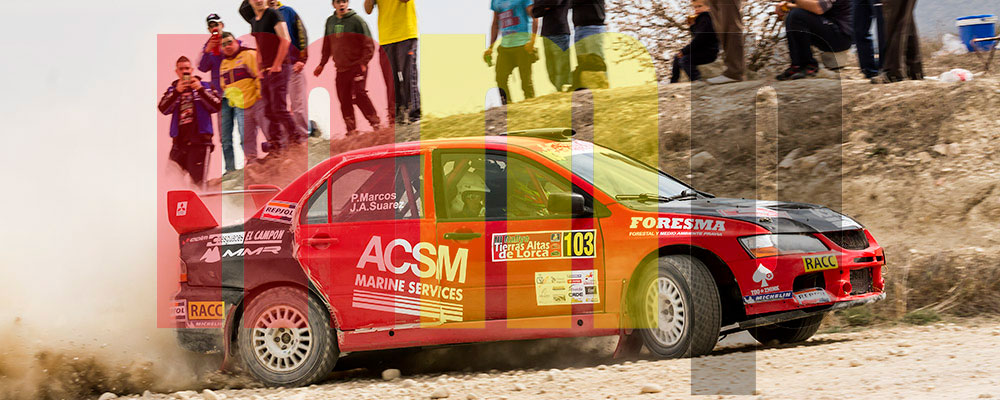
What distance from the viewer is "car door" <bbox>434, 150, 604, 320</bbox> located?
22.4 feet

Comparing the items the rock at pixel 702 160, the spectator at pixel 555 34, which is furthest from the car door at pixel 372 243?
the spectator at pixel 555 34

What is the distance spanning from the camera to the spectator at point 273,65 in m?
12.8

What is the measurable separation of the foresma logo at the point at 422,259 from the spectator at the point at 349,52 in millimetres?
6332

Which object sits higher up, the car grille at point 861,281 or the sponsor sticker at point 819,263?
the sponsor sticker at point 819,263

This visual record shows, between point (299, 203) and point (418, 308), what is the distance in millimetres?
1188

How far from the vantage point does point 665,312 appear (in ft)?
22.1

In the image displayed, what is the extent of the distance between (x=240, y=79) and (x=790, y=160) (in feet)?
21.9

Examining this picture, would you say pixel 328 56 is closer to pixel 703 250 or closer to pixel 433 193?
pixel 433 193

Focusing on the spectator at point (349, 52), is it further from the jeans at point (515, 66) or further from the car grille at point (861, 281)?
the car grille at point (861, 281)

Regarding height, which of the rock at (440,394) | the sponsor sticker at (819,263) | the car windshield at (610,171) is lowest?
the rock at (440,394)

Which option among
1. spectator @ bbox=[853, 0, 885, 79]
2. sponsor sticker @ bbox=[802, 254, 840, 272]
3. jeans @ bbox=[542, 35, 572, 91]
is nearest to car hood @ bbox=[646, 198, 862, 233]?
sponsor sticker @ bbox=[802, 254, 840, 272]

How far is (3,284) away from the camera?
9.98m

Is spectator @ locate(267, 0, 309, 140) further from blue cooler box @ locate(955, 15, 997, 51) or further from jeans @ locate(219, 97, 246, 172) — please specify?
blue cooler box @ locate(955, 15, 997, 51)

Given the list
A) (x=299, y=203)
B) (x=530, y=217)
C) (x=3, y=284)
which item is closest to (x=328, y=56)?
(x=3, y=284)
